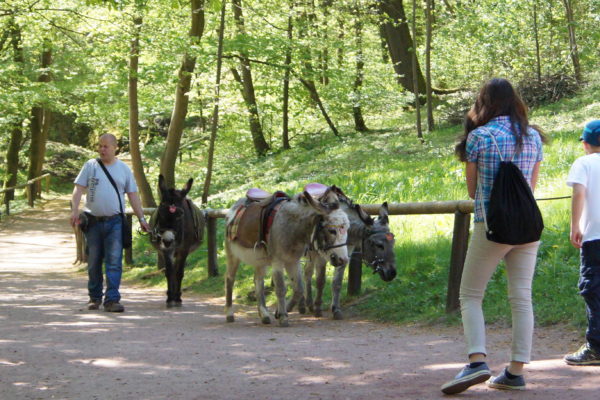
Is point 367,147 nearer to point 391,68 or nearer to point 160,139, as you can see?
point 391,68

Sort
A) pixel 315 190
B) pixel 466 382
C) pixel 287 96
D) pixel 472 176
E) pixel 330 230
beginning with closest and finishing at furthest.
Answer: pixel 466 382
pixel 472 176
pixel 330 230
pixel 315 190
pixel 287 96

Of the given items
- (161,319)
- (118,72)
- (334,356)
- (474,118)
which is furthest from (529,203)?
(118,72)

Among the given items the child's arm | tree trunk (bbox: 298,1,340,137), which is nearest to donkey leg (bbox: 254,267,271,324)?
the child's arm

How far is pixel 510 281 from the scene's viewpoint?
18.3ft

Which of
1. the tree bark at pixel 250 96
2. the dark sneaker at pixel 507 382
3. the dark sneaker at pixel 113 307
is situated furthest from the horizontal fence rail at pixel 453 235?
the tree bark at pixel 250 96

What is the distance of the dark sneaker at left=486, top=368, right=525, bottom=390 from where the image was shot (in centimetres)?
546

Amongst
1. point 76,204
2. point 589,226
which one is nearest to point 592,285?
point 589,226

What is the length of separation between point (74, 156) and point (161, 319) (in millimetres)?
36848

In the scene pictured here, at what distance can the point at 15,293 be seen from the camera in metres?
13.7

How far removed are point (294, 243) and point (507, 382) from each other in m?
4.16

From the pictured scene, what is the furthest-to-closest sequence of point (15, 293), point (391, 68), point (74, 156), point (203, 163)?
point (74, 156)
point (203, 163)
point (391, 68)
point (15, 293)

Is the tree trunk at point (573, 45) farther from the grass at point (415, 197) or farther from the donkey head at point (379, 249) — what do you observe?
the donkey head at point (379, 249)

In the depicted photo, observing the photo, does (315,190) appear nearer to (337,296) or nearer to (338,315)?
(337,296)

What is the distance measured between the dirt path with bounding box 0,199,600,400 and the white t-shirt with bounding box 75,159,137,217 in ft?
4.47
